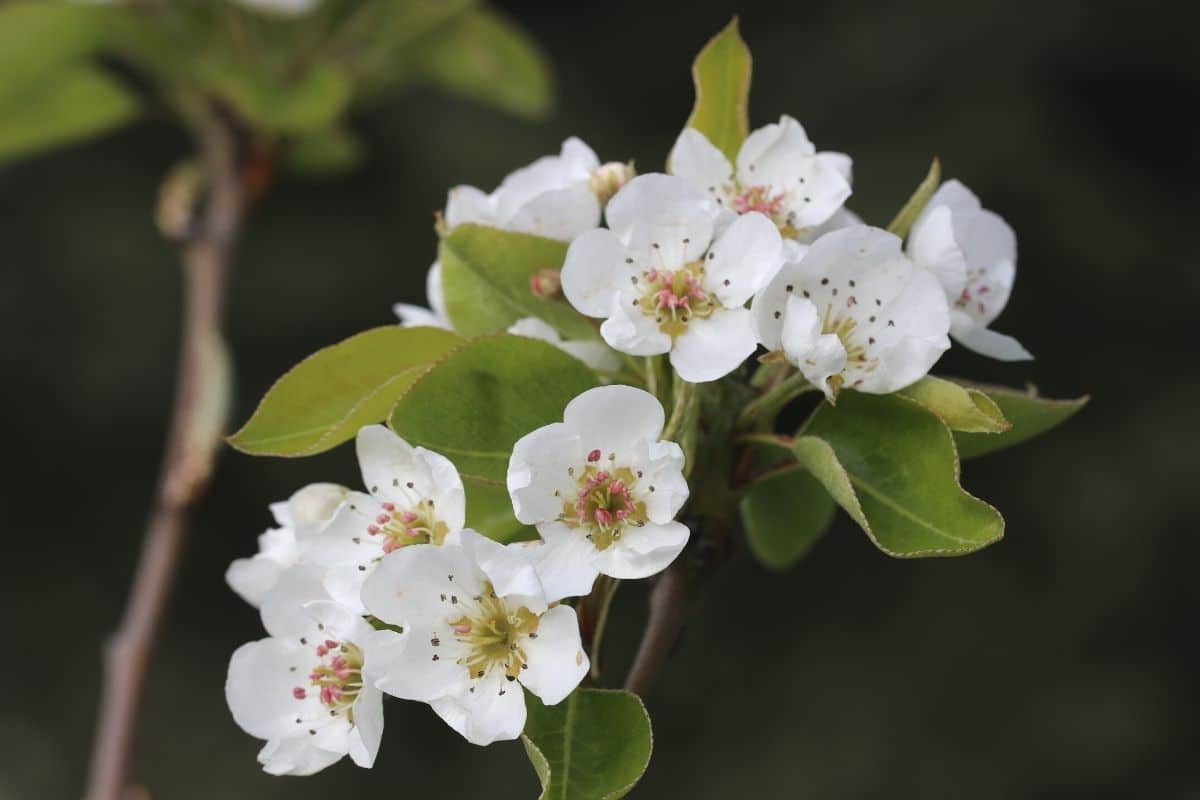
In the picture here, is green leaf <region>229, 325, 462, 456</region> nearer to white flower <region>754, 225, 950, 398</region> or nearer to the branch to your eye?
white flower <region>754, 225, 950, 398</region>

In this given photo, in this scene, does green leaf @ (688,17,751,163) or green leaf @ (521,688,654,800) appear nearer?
green leaf @ (521,688,654,800)

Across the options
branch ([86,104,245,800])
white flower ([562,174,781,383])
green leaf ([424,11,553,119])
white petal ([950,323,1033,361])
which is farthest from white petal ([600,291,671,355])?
green leaf ([424,11,553,119])

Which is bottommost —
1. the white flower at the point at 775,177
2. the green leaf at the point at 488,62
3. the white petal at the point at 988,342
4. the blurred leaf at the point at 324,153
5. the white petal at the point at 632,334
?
the blurred leaf at the point at 324,153

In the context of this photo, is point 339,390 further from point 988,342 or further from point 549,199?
point 988,342

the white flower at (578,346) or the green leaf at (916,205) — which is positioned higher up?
the green leaf at (916,205)

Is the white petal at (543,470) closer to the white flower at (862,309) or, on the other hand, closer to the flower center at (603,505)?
the flower center at (603,505)

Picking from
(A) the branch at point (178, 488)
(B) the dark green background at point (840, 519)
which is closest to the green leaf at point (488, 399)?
(A) the branch at point (178, 488)
